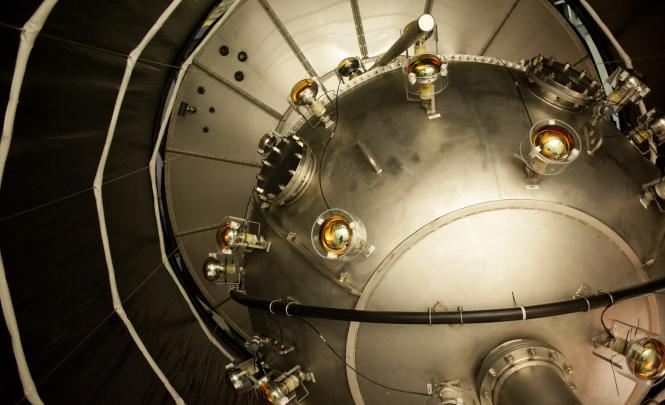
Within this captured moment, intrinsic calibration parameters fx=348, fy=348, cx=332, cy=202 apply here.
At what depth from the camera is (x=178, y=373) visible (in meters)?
3.26

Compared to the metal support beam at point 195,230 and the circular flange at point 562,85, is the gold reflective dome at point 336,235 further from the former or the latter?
the metal support beam at point 195,230

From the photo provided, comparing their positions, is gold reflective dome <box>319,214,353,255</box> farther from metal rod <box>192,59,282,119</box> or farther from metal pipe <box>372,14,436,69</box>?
metal rod <box>192,59,282,119</box>

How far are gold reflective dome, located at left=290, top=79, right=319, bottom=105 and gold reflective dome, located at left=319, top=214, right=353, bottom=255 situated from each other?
0.92 metres

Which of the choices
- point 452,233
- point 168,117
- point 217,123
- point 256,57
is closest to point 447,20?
point 256,57

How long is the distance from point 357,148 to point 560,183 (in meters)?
1.18

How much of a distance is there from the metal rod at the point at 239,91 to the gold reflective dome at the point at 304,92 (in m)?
1.97

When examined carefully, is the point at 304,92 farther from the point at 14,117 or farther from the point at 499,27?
the point at 499,27

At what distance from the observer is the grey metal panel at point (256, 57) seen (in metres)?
3.93

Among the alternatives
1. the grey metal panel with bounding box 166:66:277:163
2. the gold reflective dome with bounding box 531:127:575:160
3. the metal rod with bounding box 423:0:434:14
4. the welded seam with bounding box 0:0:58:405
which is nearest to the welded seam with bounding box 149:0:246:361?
the grey metal panel with bounding box 166:66:277:163

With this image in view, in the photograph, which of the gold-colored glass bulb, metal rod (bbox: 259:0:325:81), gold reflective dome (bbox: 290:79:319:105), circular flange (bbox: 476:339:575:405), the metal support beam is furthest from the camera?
the metal support beam

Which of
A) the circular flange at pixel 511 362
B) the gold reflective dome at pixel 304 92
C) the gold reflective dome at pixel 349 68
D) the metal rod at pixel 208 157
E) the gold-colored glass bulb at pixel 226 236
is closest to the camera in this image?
the circular flange at pixel 511 362

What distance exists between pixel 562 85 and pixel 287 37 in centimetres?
299

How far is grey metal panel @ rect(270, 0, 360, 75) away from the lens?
12.8 feet

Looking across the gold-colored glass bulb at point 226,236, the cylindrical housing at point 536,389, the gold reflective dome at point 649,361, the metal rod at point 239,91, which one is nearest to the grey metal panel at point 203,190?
the metal rod at point 239,91
